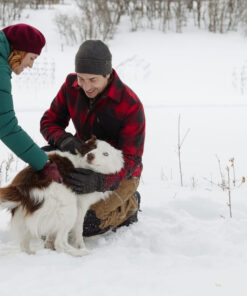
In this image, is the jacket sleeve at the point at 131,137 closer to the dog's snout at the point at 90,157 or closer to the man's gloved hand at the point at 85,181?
the man's gloved hand at the point at 85,181

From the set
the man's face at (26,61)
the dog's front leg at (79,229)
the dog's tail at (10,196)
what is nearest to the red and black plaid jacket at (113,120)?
the dog's front leg at (79,229)

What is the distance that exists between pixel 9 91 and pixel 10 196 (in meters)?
0.73

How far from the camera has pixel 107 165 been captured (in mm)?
2758

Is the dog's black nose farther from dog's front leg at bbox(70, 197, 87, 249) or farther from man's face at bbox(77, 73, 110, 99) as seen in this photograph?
man's face at bbox(77, 73, 110, 99)

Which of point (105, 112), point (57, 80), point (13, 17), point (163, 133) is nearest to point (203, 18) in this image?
point (13, 17)

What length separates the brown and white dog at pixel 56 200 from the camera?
7.80 ft

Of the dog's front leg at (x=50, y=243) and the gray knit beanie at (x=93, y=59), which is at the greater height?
the gray knit beanie at (x=93, y=59)

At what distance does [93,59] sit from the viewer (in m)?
2.72

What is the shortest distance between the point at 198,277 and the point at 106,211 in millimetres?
1159

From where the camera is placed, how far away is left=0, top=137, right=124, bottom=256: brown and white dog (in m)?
2.38

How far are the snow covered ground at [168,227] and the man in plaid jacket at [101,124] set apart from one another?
229 mm

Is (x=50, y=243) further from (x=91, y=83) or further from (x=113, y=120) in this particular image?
(x=91, y=83)

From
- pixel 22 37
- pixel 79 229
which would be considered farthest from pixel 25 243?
pixel 22 37

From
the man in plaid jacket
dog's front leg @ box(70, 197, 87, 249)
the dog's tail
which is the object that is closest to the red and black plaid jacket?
the man in plaid jacket
